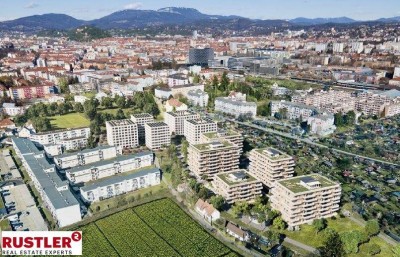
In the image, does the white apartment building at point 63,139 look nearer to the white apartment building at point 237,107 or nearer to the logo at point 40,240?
the white apartment building at point 237,107

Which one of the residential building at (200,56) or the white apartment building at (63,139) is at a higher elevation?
the residential building at (200,56)

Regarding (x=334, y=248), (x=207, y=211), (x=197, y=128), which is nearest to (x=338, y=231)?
(x=334, y=248)

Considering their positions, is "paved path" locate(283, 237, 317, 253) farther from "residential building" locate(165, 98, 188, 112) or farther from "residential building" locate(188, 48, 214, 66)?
"residential building" locate(188, 48, 214, 66)

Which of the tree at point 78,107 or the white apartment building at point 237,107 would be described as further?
the tree at point 78,107

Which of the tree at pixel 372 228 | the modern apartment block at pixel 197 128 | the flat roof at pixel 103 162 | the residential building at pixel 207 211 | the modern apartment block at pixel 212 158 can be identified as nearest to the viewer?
the tree at pixel 372 228

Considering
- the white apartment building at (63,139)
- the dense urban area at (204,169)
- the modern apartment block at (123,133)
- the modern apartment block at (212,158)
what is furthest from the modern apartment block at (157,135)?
the white apartment building at (63,139)

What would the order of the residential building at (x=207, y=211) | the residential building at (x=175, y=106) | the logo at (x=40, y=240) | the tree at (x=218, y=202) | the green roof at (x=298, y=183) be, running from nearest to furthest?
the logo at (x=40, y=240), the green roof at (x=298, y=183), the residential building at (x=207, y=211), the tree at (x=218, y=202), the residential building at (x=175, y=106)

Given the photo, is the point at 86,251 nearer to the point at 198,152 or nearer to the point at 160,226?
the point at 160,226

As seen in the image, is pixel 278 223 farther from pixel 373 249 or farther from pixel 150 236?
pixel 150 236
